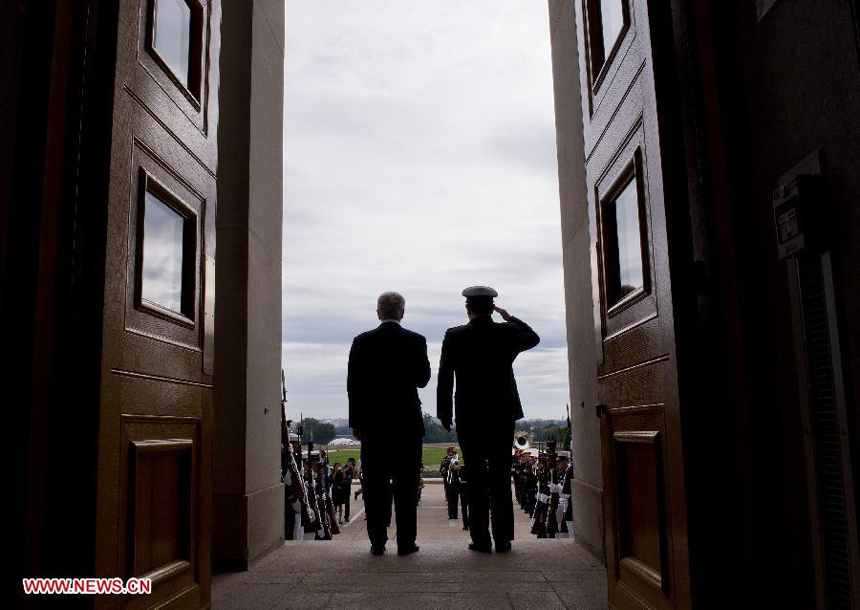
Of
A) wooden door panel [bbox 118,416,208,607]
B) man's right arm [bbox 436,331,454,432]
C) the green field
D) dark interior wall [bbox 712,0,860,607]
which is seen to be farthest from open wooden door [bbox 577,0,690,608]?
the green field

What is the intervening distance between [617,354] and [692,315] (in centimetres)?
70

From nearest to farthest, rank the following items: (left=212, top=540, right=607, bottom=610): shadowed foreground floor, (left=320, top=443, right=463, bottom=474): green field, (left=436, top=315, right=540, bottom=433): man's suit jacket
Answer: (left=212, top=540, right=607, bottom=610): shadowed foreground floor, (left=436, top=315, right=540, bottom=433): man's suit jacket, (left=320, top=443, right=463, bottom=474): green field

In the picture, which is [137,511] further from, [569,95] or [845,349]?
[569,95]

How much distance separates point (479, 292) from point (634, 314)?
223 cm

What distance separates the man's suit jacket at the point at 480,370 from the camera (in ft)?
15.2

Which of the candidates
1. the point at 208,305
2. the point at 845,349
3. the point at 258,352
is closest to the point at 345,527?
the point at 258,352

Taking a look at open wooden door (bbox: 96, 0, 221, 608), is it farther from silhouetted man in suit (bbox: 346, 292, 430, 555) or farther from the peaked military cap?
the peaked military cap

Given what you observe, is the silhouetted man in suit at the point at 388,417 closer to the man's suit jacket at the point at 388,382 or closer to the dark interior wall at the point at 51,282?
the man's suit jacket at the point at 388,382

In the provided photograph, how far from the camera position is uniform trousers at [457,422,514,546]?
452 cm

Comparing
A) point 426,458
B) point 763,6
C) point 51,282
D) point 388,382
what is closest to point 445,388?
point 388,382

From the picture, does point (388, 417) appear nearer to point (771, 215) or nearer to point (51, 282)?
point (51, 282)

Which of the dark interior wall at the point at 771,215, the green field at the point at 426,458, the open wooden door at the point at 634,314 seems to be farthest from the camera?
the green field at the point at 426,458

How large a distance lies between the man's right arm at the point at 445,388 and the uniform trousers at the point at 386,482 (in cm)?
25

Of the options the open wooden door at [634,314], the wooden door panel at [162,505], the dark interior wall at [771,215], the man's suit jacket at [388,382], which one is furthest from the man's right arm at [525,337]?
the dark interior wall at [771,215]
